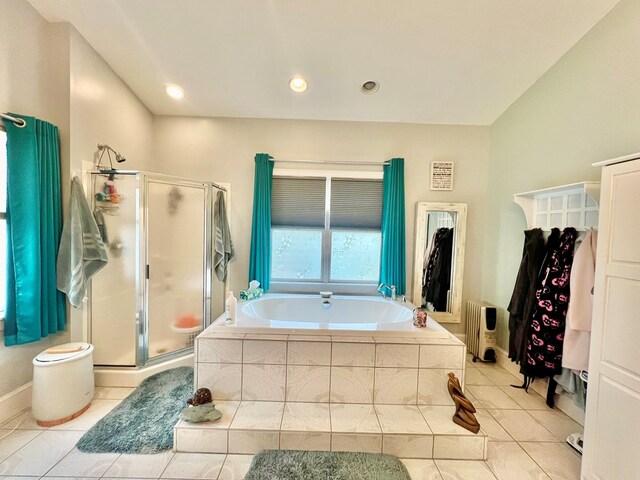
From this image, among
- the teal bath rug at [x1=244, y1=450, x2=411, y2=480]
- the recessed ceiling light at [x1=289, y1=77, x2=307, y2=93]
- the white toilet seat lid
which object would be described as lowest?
the teal bath rug at [x1=244, y1=450, x2=411, y2=480]

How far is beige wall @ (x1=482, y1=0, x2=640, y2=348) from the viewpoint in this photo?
1.64m

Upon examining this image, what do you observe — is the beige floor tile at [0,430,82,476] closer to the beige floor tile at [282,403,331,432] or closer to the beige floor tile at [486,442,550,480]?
the beige floor tile at [282,403,331,432]

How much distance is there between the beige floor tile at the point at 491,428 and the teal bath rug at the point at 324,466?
0.71m

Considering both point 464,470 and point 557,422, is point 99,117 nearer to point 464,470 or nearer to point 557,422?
point 464,470

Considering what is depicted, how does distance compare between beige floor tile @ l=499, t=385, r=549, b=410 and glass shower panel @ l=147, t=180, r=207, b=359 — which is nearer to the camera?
beige floor tile @ l=499, t=385, r=549, b=410

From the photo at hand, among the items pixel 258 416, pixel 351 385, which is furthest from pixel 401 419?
pixel 258 416

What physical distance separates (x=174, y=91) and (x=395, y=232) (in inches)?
99.8

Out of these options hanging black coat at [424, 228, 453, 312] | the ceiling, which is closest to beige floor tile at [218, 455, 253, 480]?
hanging black coat at [424, 228, 453, 312]

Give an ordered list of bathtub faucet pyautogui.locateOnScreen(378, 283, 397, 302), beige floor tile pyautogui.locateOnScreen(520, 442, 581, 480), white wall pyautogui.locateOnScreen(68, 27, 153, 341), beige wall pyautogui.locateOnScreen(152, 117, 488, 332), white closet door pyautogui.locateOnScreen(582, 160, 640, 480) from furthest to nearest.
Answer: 1. beige wall pyautogui.locateOnScreen(152, 117, 488, 332)
2. bathtub faucet pyautogui.locateOnScreen(378, 283, 397, 302)
3. white wall pyautogui.locateOnScreen(68, 27, 153, 341)
4. beige floor tile pyautogui.locateOnScreen(520, 442, 581, 480)
5. white closet door pyautogui.locateOnScreen(582, 160, 640, 480)

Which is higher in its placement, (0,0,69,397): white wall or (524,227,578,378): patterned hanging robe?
(0,0,69,397): white wall

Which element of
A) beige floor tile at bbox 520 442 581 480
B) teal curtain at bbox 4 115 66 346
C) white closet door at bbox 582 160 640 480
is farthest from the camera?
teal curtain at bbox 4 115 66 346

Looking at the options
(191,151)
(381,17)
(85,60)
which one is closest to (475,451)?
(381,17)

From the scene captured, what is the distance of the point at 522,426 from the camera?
1.82m

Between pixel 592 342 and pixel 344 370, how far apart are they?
1.31 m
